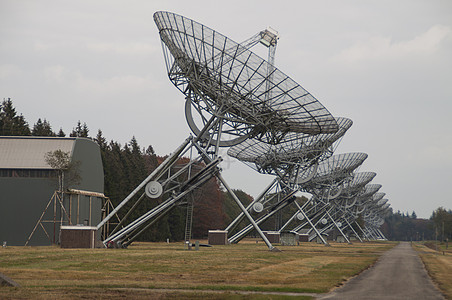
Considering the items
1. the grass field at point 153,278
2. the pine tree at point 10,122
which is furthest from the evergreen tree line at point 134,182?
the grass field at point 153,278

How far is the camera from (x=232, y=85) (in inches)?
1964

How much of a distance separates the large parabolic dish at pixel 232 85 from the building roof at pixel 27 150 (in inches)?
830

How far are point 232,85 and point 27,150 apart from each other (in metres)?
28.2

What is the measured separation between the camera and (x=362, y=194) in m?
149

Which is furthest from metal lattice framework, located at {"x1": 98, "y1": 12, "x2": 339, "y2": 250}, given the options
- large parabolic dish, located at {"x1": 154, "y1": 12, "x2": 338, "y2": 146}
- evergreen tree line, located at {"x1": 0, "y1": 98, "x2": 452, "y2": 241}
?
evergreen tree line, located at {"x1": 0, "y1": 98, "x2": 452, "y2": 241}

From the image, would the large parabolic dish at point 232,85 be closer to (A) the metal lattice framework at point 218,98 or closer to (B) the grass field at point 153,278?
(A) the metal lattice framework at point 218,98

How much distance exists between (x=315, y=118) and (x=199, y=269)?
25918 mm

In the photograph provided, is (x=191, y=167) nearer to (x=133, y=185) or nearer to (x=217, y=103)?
(x=217, y=103)

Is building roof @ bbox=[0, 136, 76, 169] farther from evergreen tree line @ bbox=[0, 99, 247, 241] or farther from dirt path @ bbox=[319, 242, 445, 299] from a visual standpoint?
dirt path @ bbox=[319, 242, 445, 299]

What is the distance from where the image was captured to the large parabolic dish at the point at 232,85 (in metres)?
47.9

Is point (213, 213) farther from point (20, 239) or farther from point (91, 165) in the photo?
point (20, 239)

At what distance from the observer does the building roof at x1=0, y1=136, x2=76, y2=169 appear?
64.8 meters

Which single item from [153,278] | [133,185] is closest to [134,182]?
[133,185]

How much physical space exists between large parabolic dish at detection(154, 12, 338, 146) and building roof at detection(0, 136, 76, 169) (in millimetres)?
21082
